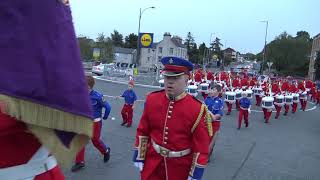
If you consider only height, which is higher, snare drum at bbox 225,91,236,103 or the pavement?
snare drum at bbox 225,91,236,103

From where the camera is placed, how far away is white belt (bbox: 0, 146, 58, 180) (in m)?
1.66

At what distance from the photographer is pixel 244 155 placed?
1016cm

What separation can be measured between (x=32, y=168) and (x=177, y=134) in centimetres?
238

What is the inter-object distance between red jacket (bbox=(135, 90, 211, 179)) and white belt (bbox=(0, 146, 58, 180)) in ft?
7.46

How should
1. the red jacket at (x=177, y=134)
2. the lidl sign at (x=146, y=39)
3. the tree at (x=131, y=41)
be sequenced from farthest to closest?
the tree at (x=131, y=41), the lidl sign at (x=146, y=39), the red jacket at (x=177, y=134)

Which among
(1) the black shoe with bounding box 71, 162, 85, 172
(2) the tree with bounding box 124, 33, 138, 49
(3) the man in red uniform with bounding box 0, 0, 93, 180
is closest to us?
(3) the man in red uniform with bounding box 0, 0, 93, 180

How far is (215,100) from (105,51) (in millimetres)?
85929

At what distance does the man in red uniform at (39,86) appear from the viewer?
4.87ft

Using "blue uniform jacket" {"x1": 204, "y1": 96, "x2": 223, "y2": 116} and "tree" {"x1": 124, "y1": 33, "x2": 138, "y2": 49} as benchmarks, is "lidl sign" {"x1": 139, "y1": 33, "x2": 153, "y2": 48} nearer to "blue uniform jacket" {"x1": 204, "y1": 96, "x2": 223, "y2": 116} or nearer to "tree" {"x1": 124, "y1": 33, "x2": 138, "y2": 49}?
"blue uniform jacket" {"x1": 204, "y1": 96, "x2": 223, "y2": 116}

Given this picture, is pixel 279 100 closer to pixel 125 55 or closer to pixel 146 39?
pixel 146 39

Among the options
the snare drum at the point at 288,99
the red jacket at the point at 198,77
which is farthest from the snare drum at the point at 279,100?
the red jacket at the point at 198,77

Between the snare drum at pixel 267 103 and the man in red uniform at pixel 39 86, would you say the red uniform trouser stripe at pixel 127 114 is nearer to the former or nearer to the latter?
the snare drum at pixel 267 103

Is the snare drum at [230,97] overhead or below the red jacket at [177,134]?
below

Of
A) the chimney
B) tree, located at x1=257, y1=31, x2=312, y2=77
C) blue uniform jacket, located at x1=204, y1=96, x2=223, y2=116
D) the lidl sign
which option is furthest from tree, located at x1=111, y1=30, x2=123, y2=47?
blue uniform jacket, located at x1=204, y1=96, x2=223, y2=116
